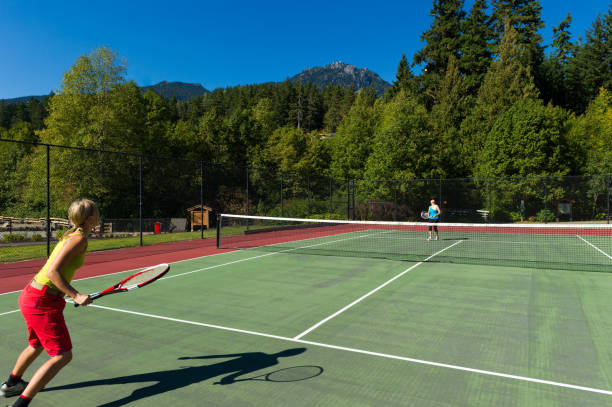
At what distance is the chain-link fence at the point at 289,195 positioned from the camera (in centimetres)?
2538

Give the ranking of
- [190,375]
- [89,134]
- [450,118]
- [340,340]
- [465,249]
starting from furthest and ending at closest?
[450,118] → [89,134] → [465,249] → [340,340] → [190,375]

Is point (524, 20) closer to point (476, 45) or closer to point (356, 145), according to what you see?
point (476, 45)

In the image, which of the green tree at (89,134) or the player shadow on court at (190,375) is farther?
the green tree at (89,134)

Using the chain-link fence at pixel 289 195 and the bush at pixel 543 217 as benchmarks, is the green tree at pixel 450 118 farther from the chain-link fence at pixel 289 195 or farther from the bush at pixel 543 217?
the bush at pixel 543 217

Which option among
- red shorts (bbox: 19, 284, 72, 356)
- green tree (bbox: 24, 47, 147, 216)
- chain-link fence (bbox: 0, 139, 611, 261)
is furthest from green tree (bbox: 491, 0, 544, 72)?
red shorts (bbox: 19, 284, 72, 356)

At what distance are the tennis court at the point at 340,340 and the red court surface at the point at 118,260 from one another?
49.1 inches

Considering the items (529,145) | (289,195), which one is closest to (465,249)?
(289,195)

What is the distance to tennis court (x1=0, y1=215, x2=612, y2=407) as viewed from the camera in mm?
3545

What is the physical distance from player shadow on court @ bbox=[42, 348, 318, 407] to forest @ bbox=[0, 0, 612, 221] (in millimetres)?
12617

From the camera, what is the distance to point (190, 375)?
12.8ft

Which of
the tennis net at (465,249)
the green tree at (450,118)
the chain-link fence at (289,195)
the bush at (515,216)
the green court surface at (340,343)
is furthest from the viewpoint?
the green tree at (450,118)

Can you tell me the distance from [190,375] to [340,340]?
1824mm

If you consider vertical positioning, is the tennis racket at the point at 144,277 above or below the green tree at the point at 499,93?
below

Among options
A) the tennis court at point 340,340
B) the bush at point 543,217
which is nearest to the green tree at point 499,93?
the bush at point 543,217
